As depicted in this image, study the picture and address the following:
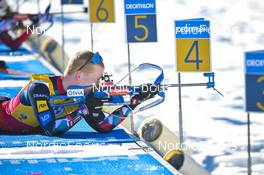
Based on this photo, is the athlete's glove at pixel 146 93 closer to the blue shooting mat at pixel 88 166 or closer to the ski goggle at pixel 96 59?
the ski goggle at pixel 96 59

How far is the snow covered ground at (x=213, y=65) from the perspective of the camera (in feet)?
45.6

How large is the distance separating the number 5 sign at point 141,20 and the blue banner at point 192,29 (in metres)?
0.88

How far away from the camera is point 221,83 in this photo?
743 inches

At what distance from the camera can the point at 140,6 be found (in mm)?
10633

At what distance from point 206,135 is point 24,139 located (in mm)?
5020

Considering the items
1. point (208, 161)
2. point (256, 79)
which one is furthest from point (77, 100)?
point (208, 161)

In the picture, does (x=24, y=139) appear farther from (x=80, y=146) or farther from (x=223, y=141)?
(x=223, y=141)

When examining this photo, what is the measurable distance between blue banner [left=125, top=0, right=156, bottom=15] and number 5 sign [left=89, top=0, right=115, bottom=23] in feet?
6.50

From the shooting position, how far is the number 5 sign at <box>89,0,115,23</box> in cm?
1269

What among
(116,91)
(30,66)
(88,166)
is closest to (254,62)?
(88,166)

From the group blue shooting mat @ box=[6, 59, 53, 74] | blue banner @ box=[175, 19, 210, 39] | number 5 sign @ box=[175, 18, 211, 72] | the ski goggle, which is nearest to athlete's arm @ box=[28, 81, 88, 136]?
the ski goggle

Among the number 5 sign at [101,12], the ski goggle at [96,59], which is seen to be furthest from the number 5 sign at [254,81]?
the number 5 sign at [101,12]

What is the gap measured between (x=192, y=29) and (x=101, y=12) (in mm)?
3112

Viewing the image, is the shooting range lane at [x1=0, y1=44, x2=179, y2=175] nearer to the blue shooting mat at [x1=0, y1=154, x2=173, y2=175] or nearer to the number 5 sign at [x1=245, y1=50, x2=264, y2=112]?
the blue shooting mat at [x1=0, y1=154, x2=173, y2=175]
